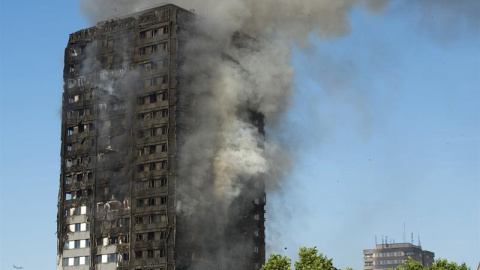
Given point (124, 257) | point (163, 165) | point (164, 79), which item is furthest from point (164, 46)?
point (124, 257)

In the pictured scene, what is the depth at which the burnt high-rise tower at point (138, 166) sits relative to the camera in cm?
16550

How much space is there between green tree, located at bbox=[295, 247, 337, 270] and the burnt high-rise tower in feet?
116

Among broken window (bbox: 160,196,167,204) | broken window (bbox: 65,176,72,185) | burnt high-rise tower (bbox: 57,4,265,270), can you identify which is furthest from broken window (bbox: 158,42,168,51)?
broken window (bbox: 65,176,72,185)

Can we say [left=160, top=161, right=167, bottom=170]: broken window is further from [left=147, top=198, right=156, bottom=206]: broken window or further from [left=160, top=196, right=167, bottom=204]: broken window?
[left=147, top=198, right=156, bottom=206]: broken window

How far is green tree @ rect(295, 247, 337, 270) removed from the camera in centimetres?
13112

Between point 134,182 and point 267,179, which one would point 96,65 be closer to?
point 134,182

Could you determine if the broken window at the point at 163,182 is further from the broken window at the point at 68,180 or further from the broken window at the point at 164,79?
the broken window at the point at 68,180

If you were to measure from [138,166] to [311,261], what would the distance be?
5019 centimetres

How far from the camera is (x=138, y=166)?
170750mm

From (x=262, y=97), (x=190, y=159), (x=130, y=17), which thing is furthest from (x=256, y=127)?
(x=130, y=17)

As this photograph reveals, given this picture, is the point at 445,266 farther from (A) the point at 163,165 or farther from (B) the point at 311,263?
(A) the point at 163,165

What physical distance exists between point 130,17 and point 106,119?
67.3 ft

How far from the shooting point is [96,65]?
18188 cm

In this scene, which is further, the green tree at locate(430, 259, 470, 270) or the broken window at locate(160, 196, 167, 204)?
the broken window at locate(160, 196, 167, 204)
